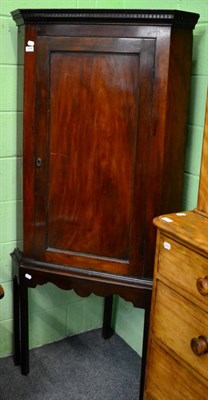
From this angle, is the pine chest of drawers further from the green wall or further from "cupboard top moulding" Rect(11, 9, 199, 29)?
"cupboard top moulding" Rect(11, 9, 199, 29)

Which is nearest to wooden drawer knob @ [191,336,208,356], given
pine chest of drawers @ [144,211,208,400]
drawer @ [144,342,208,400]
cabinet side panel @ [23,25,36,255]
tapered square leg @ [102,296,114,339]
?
pine chest of drawers @ [144,211,208,400]

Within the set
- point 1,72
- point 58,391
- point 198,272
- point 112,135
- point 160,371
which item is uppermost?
point 1,72

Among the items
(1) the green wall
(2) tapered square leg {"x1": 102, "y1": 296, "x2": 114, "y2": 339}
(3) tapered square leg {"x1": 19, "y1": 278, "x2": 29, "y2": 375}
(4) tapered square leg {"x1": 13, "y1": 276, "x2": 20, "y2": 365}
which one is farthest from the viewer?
(2) tapered square leg {"x1": 102, "y1": 296, "x2": 114, "y2": 339}

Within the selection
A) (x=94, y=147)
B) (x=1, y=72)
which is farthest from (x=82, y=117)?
(x=1, y=72)

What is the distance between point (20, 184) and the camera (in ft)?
6.59

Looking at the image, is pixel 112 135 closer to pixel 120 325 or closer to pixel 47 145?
pixel 47 145

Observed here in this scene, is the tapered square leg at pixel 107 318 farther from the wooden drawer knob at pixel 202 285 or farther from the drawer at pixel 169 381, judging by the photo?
the wooden drawer knob at pixel 202 285

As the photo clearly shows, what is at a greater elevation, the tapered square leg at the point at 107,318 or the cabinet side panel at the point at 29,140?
the cabinet side panel at the point at 29,140

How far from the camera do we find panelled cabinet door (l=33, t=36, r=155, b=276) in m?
1.63

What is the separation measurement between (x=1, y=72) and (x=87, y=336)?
145 centimetres

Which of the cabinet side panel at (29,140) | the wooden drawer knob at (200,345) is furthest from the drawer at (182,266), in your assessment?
the cabinet side panel at (29,140)

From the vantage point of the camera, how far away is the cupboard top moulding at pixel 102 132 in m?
1.60

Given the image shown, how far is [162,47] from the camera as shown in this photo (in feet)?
5.14

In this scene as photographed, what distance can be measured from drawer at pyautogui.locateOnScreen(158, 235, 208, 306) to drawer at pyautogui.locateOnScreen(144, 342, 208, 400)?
10.9 inches
